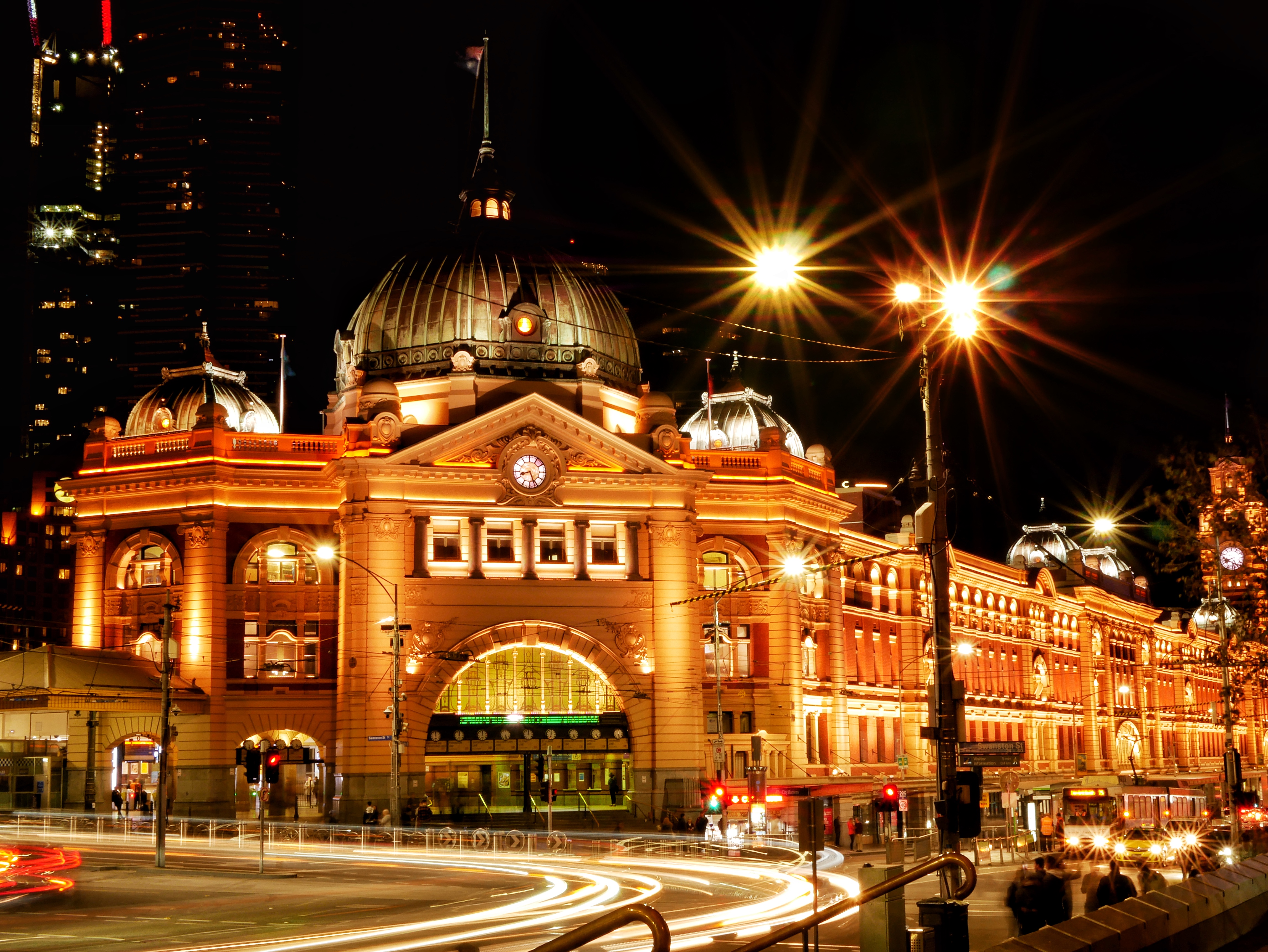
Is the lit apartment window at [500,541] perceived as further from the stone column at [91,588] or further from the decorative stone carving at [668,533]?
the stone column at [91,588]

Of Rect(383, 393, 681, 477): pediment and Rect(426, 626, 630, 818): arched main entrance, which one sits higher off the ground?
Rect(383, 393, 681, 477): pediment

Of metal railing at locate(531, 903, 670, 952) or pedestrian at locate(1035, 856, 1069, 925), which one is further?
pedestrian at locate(1035, 856, 1069, 925)

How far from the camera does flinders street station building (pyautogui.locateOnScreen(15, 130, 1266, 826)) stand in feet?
249

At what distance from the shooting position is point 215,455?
78625mm

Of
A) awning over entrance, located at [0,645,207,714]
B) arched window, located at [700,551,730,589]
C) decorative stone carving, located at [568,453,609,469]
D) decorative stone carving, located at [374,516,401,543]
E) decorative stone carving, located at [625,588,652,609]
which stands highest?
decorative stone carving, located at [568,453,609,469]

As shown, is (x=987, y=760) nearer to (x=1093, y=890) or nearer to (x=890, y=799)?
(x=1093, y=890)

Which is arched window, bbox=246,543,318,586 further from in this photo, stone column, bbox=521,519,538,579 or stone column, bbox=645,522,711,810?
stone column, bbox=645,522,711,810

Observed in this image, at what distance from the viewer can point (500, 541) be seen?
78.7m

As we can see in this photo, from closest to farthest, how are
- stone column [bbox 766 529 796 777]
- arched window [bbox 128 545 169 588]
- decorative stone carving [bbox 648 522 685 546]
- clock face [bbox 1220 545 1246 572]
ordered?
clock face [bbox 1220 545 1246 572] < decorative stone carving [bbox 648 522 685 546] < arched window [bbox 128 545 169 588] < stone column [bbox 766 529 796 777]

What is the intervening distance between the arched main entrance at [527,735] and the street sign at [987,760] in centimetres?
3560

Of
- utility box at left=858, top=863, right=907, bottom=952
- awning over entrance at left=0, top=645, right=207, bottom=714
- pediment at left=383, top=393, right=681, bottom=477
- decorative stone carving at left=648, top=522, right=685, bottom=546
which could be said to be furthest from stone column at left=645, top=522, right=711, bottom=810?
utility box at left=858, top=863, right=907, bottom=952

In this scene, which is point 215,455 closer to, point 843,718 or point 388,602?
point 388,602

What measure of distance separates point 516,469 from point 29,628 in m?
104

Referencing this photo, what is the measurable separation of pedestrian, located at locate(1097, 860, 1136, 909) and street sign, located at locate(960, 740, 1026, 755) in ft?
41.1
